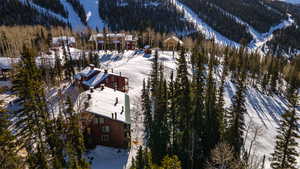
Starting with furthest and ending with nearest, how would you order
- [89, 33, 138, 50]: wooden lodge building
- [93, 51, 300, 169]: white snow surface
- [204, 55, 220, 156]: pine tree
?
[89, 33, 138, 50]: wooden lodge building < [93, 51, 300, 169]: white snow surface < [204, 55, 220, 156]: pine tree

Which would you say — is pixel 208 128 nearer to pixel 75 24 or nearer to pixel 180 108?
pixel 180 108

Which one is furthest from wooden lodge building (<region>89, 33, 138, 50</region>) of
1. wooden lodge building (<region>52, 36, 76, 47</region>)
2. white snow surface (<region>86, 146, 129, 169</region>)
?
white snow surface (<region>86, 146, 129, 169</region>)

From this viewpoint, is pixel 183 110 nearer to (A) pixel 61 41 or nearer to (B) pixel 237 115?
(B) pixel 237 115

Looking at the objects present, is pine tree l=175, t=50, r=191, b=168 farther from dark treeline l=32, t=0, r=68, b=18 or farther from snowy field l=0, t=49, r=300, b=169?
dark treeline l=32, t=0, r=68, b=18

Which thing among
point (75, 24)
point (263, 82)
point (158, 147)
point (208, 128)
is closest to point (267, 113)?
point (263, 82)

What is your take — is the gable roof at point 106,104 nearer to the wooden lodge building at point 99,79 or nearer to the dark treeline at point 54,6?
the wooden lodge building at point 99,79
